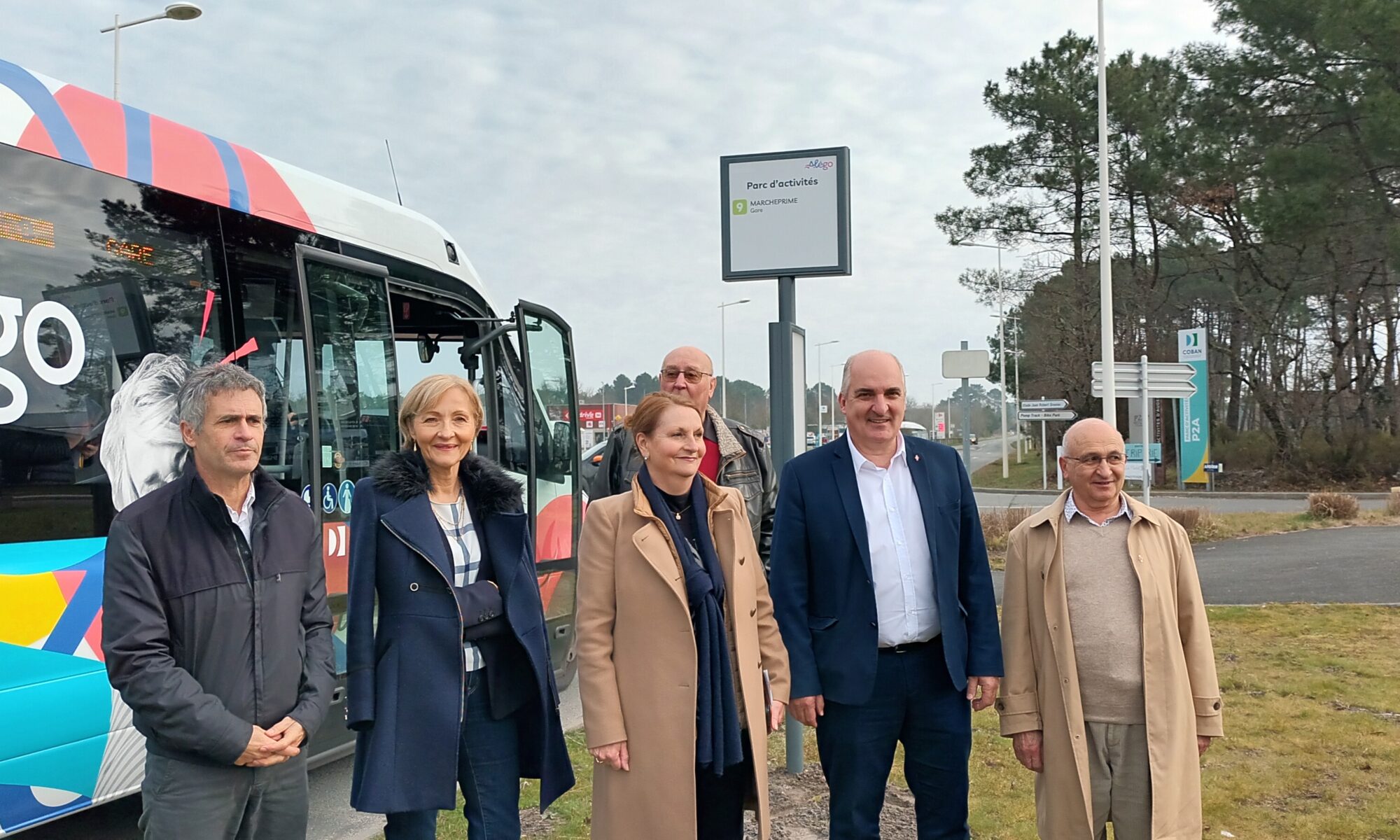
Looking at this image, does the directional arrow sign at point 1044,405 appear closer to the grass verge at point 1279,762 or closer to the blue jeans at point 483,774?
the grass verge at point 1279,762

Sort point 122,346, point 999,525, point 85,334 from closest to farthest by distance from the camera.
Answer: point 85,334
point 122,346
point 999,525

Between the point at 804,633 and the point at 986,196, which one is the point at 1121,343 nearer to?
the point at 986,196

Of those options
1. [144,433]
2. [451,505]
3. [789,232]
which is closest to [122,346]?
[144,433]

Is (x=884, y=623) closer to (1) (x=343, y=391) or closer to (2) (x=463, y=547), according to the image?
(2) (x=463, y=547)

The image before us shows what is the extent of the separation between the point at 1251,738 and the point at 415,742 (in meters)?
4.92

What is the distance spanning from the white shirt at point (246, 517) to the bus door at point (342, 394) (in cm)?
203

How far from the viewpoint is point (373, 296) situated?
18.2ft

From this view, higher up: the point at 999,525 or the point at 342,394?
the point at 342,394

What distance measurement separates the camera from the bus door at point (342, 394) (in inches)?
195

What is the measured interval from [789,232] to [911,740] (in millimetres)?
2627

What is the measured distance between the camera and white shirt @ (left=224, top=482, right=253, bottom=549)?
2.77 m

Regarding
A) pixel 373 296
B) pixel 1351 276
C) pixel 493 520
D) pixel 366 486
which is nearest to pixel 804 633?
pixel 493 520

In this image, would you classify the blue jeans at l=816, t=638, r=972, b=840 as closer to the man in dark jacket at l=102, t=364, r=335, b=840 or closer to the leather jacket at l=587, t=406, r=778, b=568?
the leather jacket at l=587, t=406, r=778, b=568

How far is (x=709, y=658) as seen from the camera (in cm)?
313
